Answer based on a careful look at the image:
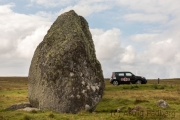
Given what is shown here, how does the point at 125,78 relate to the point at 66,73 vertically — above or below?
below

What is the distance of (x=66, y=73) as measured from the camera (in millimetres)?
23094

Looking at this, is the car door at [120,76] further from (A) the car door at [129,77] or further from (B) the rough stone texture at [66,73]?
(B) the rough stone texture at [66,73]

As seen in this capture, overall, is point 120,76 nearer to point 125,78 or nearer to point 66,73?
point 125,78

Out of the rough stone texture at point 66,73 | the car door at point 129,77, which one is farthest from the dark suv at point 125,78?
the rough stone texture at point 66,73

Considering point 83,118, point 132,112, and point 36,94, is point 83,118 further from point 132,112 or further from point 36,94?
point 36,94

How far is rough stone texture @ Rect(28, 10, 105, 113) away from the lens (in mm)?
22641

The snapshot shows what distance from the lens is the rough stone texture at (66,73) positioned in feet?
74.3

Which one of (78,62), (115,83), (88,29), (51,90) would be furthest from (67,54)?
(115,83)

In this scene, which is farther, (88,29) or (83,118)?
(88,29)

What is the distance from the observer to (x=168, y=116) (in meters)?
21.1

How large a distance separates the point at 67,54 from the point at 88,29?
536cm

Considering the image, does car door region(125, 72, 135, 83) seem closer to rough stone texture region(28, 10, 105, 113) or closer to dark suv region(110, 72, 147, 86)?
dark suv region(110, 72, 147, 86)

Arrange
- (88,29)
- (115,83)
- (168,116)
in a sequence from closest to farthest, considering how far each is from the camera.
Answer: (168,116) < (88,29) < (115,83)

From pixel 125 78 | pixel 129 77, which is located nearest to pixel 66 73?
pixel 125 78
